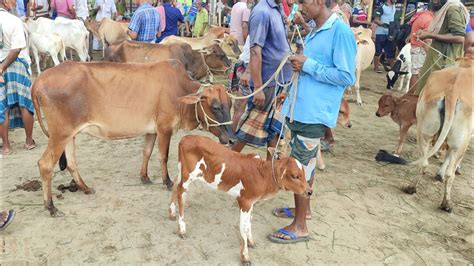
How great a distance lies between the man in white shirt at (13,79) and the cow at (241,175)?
9.09 ft

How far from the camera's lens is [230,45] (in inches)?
368

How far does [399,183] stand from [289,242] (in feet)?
7.19

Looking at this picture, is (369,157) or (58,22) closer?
(369,157)

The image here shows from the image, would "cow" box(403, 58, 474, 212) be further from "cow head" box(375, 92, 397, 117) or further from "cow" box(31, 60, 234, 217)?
"cow" box(31, 60, 234, 217)

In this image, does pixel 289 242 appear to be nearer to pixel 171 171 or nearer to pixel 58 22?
pixel 171 171

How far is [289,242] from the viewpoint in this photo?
3.49 metres

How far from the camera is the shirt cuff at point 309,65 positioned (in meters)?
2.95

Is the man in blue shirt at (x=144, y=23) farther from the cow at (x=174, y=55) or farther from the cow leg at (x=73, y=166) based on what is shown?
the cow leg at (x=73, y=166)

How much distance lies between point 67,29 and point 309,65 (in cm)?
887

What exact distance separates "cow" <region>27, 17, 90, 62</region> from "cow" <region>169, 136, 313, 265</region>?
8.05m

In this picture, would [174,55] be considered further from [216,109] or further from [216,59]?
[216,109]

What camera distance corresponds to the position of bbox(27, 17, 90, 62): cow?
9977 millimetres

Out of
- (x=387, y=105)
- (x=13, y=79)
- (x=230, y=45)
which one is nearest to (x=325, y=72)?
(x=387, y=105)

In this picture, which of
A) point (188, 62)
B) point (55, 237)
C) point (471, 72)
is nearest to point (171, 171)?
point (55, 237)
